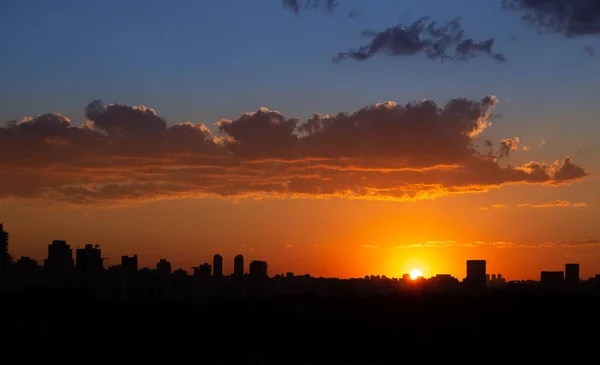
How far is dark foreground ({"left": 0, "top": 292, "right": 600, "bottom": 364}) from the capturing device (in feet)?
268

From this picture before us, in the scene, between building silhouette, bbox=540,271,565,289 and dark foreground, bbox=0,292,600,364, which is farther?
building silhouette, bbox=540,271,565,289

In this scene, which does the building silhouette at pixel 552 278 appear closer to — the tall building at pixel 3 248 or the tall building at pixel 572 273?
the tall building at pixel 572 273

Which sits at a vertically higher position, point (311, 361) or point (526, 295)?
point (526, 295)

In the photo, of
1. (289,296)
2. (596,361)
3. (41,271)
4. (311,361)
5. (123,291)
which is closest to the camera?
(596,361)

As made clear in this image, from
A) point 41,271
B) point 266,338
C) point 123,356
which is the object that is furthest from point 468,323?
point 41,271

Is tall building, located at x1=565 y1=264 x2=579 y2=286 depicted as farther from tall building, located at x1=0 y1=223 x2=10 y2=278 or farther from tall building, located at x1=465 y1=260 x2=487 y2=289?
tall building, located at x1=0 y1=223 x2=10 y2=278

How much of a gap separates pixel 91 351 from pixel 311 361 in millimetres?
22180

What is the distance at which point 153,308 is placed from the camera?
104625 millimetres

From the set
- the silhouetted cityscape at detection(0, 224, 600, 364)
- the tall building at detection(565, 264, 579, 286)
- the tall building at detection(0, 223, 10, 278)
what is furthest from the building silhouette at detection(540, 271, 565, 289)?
the tall building at detection(0, 223, 10, 278)

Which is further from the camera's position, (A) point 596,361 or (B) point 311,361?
(B) point 311,361

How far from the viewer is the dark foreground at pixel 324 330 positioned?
81.8 meters

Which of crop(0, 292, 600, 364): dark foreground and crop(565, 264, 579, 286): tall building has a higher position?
crop(565, 264, 579, 286): tall building

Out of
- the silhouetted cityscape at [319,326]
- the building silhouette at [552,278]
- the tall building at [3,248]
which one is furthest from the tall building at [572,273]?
the tall building at [3,248]

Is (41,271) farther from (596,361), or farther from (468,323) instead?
(596,361)
